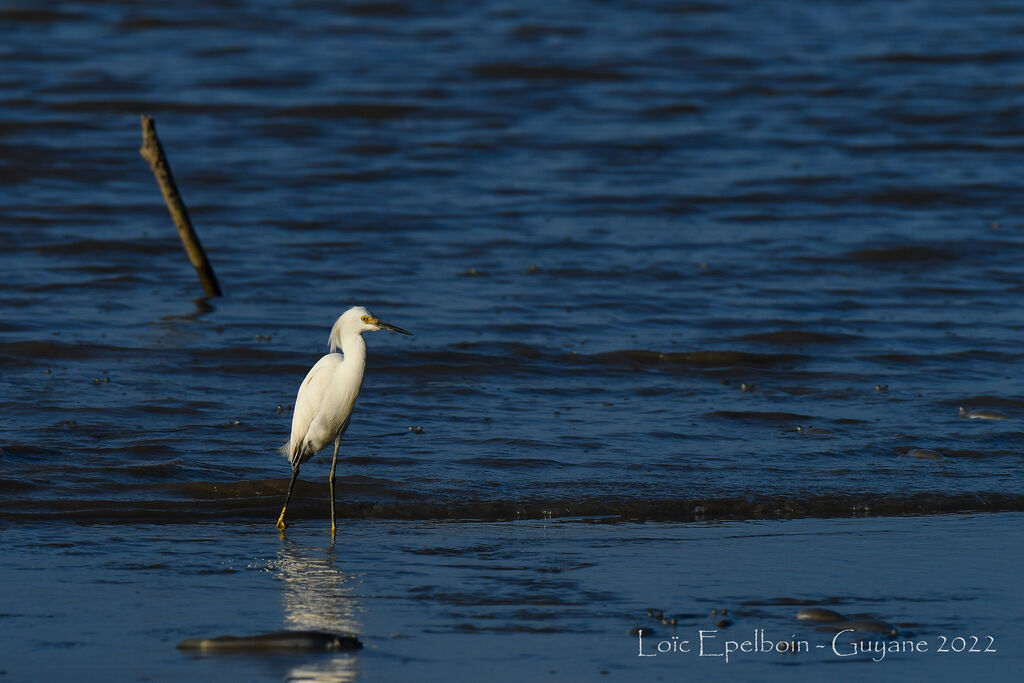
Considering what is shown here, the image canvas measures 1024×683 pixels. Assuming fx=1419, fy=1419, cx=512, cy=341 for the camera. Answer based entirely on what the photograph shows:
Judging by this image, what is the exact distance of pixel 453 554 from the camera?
18.5 ft

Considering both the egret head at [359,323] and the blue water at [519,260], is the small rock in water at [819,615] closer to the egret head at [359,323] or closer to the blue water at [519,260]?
the blue water at [519,260]

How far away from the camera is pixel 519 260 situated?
13.2 metres

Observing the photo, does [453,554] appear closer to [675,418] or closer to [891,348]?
[675,418]

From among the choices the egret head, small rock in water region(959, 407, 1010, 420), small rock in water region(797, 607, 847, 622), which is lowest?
small rock in water region(797, 607, 847, 622)

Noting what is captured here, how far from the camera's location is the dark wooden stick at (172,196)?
10.9 metres

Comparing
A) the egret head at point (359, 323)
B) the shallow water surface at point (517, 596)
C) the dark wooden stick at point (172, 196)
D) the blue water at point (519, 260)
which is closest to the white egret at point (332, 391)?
the egret head at point (359, 323)

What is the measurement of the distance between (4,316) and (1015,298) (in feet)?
26.9

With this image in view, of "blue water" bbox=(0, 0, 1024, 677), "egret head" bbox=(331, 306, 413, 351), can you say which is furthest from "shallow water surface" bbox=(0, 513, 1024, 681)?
"egret head" bbox=(331, 306, 413, 351)

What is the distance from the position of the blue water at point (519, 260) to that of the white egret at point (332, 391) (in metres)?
0.32

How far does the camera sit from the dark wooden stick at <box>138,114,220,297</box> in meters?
10.9

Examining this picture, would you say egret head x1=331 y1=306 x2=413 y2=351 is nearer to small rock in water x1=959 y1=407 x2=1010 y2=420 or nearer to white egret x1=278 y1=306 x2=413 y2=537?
white egret x1=278 y1=306 x2=413 y2=537

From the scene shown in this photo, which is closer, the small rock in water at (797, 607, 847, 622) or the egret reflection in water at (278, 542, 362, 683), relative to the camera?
the egret reflection in water at (278, 542, 362, 683)

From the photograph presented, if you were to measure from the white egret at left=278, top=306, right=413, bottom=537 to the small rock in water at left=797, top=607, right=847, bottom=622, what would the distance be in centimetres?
237

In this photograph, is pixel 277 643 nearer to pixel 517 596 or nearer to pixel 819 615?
pixel 517 596
